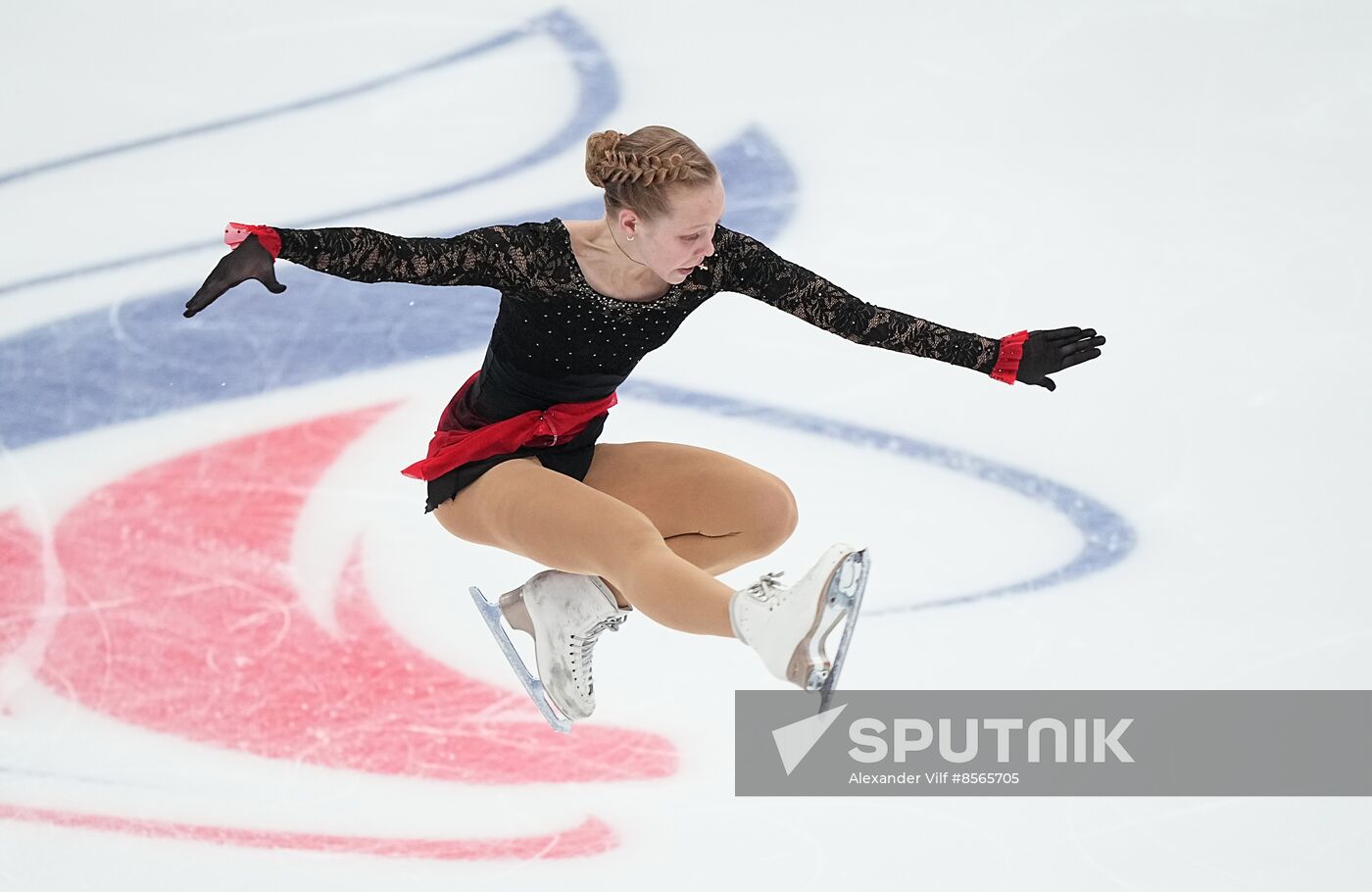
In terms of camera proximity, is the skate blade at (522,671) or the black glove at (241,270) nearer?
the black glove at (241,270)

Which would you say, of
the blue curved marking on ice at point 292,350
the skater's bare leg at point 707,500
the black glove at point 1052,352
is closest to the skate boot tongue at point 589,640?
the skater's bare leg at point 707,500

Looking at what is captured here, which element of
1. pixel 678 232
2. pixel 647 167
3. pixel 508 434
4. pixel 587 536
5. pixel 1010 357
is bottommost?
pixel 587 536

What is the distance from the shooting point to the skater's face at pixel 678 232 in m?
2.96

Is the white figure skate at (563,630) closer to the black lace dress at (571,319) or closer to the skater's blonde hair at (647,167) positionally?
the black lace dress at (571,319)

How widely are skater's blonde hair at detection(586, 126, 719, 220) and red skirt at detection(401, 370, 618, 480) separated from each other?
1.78 feet

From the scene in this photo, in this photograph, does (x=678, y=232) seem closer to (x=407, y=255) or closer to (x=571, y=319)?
(x=571, y=319)

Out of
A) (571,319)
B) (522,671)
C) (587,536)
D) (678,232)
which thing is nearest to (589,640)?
(522,671)

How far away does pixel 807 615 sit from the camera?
2.71 metres

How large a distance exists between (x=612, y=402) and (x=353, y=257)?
2.80 ft

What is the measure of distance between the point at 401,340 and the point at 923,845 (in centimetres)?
234

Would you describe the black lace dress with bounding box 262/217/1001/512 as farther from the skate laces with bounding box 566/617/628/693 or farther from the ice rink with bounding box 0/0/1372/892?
the ice rink with bounding box 0/0/1372/892

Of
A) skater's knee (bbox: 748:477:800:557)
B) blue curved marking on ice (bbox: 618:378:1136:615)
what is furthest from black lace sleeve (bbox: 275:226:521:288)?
blue curved marking on ice (bbox: 618:378:1136:615)

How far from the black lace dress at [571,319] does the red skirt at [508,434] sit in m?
0.01

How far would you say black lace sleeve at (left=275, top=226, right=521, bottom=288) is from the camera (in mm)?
2857
